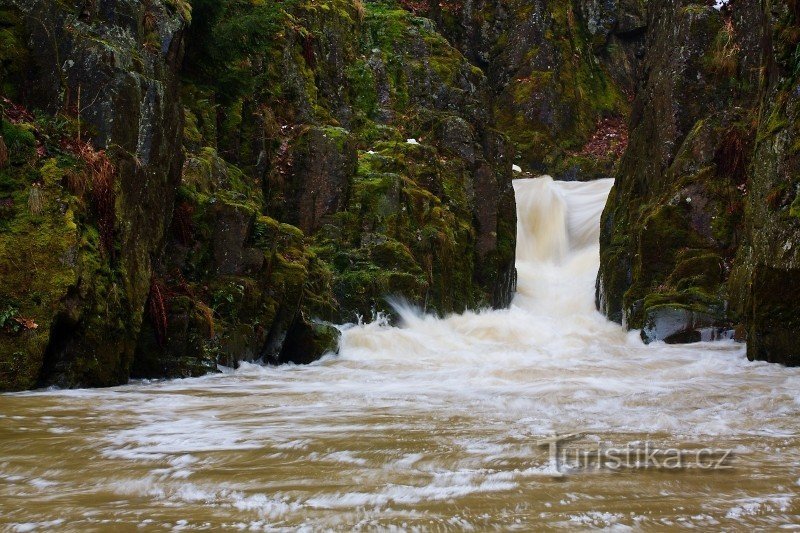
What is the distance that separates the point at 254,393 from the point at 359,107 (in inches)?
527

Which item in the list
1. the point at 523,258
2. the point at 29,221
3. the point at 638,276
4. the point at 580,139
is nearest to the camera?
the point at 29,221

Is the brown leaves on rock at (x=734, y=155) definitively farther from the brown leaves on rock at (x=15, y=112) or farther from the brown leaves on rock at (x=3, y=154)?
the brown leaves on rock at (x=3, y=154)

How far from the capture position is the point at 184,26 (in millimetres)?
9641

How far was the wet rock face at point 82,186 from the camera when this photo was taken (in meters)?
6.44

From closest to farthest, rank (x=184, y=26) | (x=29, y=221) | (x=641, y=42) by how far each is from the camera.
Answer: (x=29, y=221) < (x=184, y=26) < (x=641, y=42)

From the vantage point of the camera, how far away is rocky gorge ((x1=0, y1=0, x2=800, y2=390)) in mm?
7055

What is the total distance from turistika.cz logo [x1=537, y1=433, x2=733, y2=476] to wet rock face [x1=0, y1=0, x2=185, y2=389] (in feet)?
15.3

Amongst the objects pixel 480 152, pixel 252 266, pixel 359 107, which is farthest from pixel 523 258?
pixel 252 266

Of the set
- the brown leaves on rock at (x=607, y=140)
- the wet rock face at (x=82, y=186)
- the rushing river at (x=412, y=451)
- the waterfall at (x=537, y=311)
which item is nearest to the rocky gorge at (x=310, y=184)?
the wet rock face at (x=82, y=186)

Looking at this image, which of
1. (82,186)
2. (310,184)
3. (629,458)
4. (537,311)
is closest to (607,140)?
(537,311)

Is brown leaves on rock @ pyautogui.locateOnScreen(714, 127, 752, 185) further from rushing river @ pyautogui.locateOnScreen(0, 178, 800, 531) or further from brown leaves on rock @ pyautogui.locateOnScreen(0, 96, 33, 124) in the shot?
brown leaves on rock @ pyautogui.locateOnScreen(0, 96, 33, 124)

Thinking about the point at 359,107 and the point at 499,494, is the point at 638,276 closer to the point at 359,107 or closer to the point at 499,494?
the point at 359,107

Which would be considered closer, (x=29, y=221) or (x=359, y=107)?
(x=29, y=221)

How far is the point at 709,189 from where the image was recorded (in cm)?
1404
